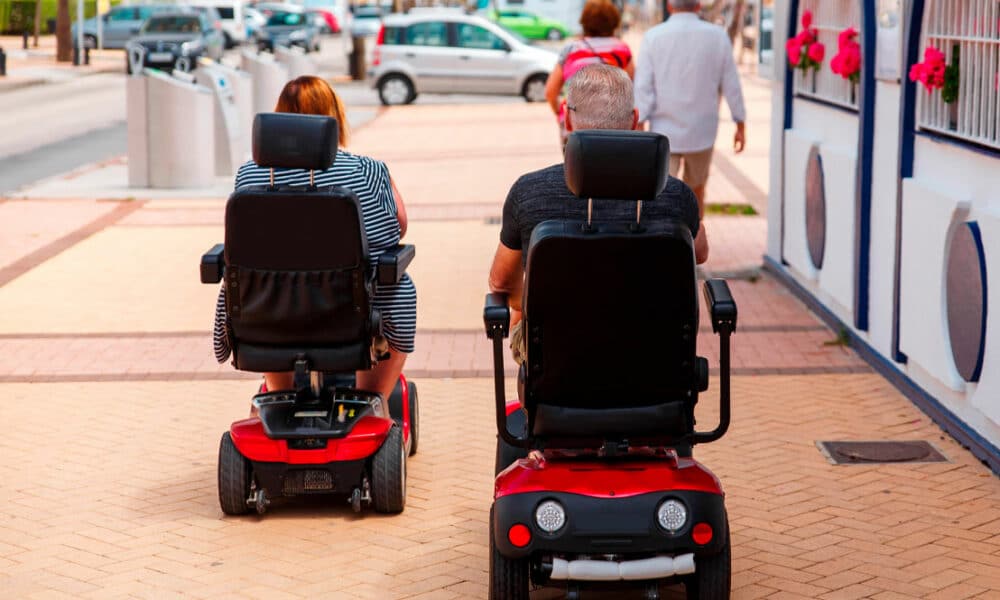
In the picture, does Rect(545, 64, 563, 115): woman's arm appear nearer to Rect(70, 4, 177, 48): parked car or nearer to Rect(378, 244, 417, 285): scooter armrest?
Rect(378, 244, 417, 285): scooter armrest

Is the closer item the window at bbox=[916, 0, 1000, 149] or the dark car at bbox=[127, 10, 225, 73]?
the window at bbox=[916, 0, 1000, 149]

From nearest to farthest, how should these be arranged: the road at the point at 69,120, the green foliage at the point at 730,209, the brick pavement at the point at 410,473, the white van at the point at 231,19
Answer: the brick pavement at the point at 410,473 → the green foliage at the point at 730,209 → the road at the point at 69,120 → the white van at the point at 231,19

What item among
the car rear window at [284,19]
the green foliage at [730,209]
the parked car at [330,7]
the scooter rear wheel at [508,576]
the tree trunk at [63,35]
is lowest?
the scooter rear wheel at [508,576]

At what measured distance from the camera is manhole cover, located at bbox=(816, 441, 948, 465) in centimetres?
614

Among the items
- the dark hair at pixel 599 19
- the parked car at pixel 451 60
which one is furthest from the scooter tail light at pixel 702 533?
the parked car at pixel 451 60

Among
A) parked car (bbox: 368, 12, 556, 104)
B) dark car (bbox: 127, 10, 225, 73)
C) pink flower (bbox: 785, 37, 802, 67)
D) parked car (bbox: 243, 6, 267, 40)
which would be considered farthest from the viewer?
parked car (bbox: 243, 6, 267, 40)

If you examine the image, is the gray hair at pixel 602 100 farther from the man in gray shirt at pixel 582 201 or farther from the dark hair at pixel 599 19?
the dark hair at pixel 599 19

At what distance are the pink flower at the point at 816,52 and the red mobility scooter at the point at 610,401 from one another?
5436 mm

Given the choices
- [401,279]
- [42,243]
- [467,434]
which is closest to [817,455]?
[467,434]

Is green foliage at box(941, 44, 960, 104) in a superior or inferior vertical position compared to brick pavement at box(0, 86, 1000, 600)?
superior

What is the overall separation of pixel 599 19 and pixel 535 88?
18282 millimetres

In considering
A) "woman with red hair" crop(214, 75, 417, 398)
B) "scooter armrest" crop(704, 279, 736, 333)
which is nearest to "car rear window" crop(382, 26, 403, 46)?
"woman with red hair" crop(214, 75, 417, 398)

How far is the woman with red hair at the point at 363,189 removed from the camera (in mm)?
5410

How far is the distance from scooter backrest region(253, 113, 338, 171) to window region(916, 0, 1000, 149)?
2659 millimetres
